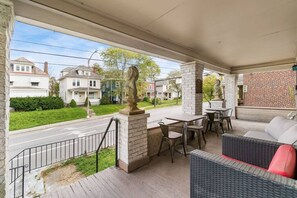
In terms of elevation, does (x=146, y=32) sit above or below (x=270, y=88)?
above

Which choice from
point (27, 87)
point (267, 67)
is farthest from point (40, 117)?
point (267, 67)

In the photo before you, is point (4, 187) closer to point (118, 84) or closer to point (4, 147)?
point (4, 147)

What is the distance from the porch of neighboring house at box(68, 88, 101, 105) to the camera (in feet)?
46.6

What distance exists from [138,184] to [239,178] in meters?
1.51

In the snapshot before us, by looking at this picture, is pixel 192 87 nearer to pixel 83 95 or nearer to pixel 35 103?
pixel 35 103

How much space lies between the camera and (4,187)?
1.44 meters

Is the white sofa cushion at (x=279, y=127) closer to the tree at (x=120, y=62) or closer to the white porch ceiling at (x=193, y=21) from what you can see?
the white porch ceiling at (x=193, y=21)

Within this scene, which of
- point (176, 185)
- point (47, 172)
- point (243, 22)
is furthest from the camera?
point (47, 172)

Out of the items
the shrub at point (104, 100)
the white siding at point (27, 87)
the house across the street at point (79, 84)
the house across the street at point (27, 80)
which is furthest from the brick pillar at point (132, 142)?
the house across the street at point (79, 84)

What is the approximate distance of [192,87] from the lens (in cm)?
452

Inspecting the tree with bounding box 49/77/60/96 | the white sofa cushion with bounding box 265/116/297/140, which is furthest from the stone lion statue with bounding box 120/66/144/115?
the tree with bounding box 49/77/60/96

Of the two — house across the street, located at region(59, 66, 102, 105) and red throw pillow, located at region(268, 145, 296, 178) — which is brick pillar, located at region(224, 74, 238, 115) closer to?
red throw pillow, located at region(268, 145, 296, 178)

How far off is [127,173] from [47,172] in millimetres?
2722

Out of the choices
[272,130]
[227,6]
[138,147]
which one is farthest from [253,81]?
[138,147]
